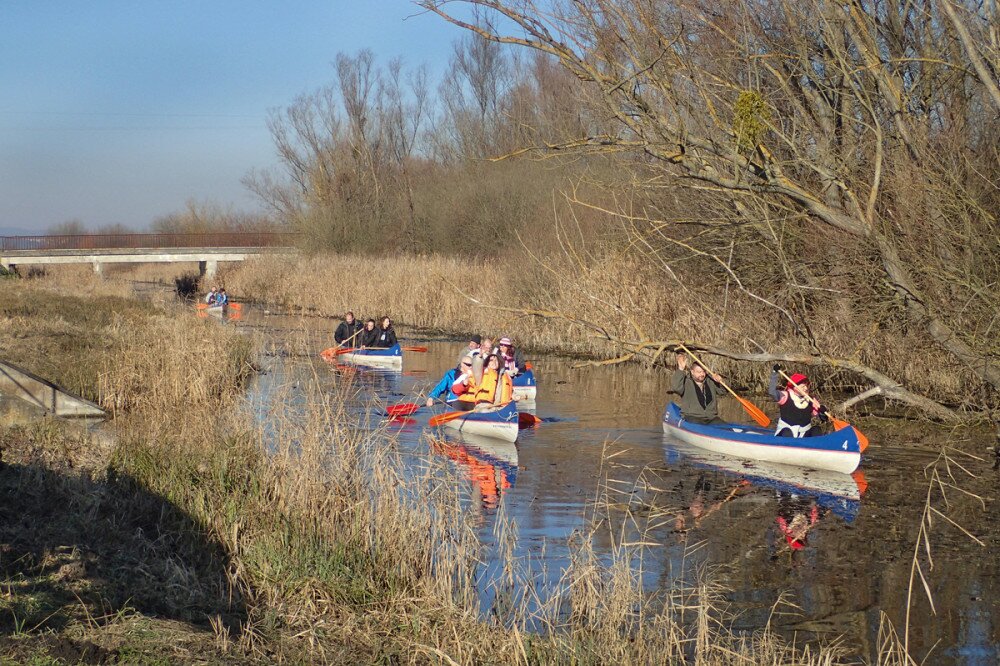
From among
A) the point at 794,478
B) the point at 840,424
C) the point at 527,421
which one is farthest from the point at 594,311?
the point at 794,478

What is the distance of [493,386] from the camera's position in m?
14.4

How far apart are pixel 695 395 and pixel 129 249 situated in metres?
41.9

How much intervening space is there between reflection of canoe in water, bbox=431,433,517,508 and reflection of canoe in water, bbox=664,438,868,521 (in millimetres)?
1922

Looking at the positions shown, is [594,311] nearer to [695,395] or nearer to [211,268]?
[695,395]

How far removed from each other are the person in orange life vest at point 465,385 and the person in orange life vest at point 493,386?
0.14 metres

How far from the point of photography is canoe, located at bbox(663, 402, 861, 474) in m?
11.3

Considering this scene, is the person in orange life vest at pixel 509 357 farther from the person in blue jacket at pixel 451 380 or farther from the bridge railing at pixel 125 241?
the bridge railing at pixel 125 241

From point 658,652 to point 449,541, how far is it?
2010 mm

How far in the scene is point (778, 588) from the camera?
7527mm

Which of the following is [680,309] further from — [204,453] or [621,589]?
[621,589]

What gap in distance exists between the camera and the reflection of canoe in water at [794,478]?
34.3 ft

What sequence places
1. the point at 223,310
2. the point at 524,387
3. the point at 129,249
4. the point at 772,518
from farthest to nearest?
the point at 129,249
the point at 223,310
the point at 524,387
the point at 772,518

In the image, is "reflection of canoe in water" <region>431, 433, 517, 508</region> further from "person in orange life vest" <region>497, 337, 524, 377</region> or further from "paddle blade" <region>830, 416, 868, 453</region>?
"paddle blade" <region>830, 416, 868, 453</region>

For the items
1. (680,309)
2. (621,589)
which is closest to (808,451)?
(621,589)
